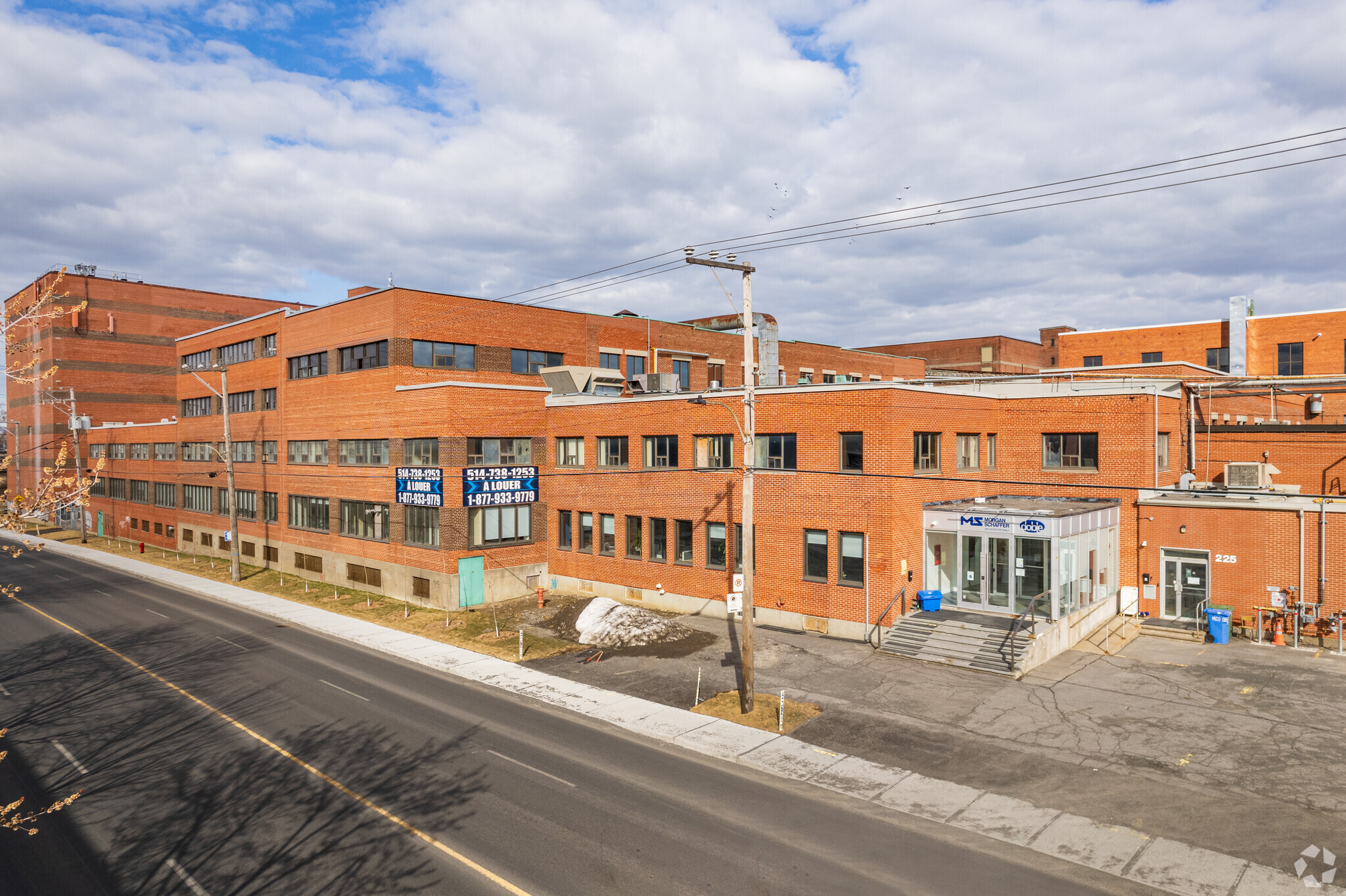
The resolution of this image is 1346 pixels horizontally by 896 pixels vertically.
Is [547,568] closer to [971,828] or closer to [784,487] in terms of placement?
[784,487]

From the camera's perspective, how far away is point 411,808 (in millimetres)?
14891

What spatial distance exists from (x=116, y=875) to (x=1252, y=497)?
3740 cm

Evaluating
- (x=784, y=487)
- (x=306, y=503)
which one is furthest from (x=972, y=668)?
(x=306, y=503)

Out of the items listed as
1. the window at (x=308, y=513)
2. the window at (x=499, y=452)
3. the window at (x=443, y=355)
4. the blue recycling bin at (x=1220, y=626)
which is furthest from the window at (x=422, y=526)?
the blue recycling bin at (x=1220, y=626)

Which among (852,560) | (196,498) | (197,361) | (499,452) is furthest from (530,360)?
(196,498)

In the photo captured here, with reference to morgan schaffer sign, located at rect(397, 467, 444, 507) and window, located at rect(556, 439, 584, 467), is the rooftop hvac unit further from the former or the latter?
morgan schaffer sign, located at rect(397, 467, 444, 507)

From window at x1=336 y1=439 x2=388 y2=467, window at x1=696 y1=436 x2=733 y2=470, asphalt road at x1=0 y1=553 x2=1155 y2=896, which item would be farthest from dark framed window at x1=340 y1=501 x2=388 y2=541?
window at x1=696 y1=436 x2=733 y2=470

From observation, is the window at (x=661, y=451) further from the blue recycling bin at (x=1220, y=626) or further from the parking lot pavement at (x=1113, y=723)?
the blue recycling bin at (x=1220, y=626)

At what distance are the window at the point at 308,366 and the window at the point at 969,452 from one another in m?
34.7

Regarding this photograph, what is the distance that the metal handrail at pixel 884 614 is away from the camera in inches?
1053

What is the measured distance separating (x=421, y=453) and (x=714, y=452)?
49.4ft

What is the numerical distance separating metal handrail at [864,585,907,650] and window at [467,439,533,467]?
19608 millimetres

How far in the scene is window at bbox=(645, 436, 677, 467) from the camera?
34.2 meters

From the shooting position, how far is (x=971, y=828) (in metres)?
14.1
